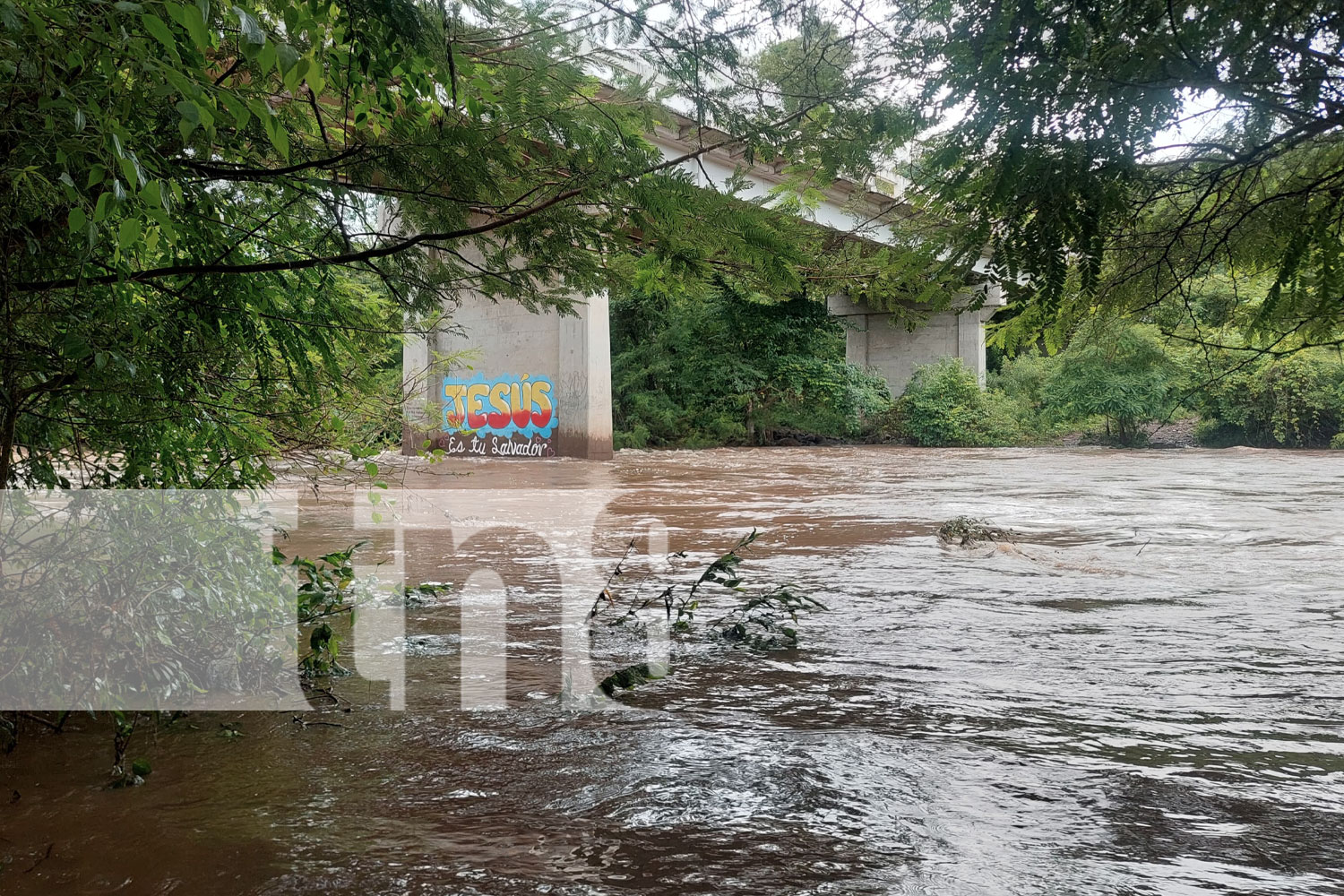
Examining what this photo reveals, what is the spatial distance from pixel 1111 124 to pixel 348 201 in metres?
3.22

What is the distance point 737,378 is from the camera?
32.3m

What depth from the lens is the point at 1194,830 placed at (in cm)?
291

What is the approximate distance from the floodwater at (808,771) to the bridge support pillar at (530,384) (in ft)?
57.1

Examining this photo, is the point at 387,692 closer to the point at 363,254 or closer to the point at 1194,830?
the point at 363,254

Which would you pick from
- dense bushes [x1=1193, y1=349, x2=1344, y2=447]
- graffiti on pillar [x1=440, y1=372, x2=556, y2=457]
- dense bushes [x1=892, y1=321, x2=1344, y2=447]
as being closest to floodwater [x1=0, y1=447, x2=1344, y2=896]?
dense bushes [x1=892, y1=321, x2=1344, y2=447]

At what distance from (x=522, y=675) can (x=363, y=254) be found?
Answer: 6.64ft

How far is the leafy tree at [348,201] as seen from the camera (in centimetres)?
308

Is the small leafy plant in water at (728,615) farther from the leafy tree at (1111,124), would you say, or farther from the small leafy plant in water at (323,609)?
the leafy tree at (1111,124)

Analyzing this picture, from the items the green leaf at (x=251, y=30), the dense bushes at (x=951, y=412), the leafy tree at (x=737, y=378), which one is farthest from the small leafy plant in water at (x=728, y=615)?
the dense bushes at (x=951, y=412)

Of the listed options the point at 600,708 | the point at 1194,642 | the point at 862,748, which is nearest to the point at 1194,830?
the point at 862,748

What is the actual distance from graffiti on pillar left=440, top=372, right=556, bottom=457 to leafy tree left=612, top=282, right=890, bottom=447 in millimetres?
6896

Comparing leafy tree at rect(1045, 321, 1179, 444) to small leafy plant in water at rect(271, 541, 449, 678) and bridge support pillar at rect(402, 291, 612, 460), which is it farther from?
small leafy plant in water at rect(271, 541, 449, 678)

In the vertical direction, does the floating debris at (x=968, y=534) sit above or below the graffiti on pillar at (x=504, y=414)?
below

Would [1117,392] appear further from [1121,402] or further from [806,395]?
[806,395]
